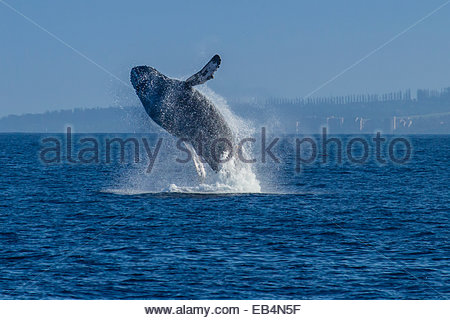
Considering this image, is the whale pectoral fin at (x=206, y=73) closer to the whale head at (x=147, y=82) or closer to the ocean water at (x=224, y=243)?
the whale head at (x=147, y=82)

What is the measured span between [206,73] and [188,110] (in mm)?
1979

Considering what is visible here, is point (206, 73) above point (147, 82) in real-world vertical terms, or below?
above

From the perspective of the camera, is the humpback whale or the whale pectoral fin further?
the humpback whale

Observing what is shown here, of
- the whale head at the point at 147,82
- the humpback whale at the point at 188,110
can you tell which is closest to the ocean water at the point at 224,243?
the humpback whale at the point at 188,110

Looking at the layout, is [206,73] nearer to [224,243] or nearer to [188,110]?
[188,110]

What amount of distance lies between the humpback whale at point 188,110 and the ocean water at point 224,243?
3120 mm

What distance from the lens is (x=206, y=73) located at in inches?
1037

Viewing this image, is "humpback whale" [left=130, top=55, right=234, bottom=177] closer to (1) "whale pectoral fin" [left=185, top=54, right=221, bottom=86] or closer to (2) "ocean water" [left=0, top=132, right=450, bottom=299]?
(1) "whale pectoral fin" [left=185, top=54, right=221, bottom=86]

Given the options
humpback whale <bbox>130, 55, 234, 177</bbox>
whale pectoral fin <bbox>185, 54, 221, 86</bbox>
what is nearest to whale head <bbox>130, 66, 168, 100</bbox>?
humpback whale <bbox>130, 55, 234, 177</bbox>

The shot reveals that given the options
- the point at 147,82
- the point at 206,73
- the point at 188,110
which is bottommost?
the point at 188,110

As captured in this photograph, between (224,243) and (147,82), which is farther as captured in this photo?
(147,82)

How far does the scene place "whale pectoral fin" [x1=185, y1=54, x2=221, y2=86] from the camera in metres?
25.9

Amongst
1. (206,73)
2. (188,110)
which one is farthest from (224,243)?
(206,73)

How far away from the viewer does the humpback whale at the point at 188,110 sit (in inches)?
1050
